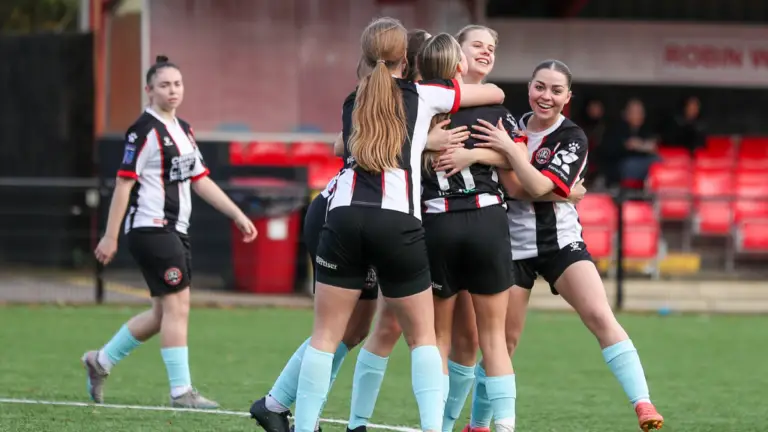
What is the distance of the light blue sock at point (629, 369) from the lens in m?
6.49

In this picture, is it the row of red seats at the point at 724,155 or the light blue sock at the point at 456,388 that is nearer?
the light blue sock at the point at 456,388

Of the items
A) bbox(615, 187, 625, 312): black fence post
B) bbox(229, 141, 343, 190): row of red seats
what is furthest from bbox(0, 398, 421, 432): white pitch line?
bbox(229, 141, 343, 190): row of red seats

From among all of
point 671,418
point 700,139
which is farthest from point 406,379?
point 700,139

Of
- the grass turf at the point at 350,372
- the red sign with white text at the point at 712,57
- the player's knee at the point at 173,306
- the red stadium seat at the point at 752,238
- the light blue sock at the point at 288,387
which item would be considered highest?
the red sign with white text at the point at 712,57

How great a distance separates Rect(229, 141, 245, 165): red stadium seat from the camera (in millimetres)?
16391

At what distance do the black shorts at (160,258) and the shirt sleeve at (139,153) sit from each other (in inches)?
12.7

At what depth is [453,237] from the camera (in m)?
5.93

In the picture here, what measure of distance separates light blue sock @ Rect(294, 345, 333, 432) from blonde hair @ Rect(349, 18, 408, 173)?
82 cm

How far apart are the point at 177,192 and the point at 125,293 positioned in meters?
6.98

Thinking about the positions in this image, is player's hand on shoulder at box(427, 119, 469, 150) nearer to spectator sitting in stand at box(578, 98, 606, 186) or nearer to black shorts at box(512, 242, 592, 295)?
black shorts at box(512, 242, 592, 295)

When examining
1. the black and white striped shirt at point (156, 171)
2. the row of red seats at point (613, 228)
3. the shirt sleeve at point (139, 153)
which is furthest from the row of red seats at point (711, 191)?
the shirt sleeve at point (139, 153)

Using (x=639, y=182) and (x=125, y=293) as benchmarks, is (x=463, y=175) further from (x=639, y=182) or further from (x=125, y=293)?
(x=639, y=182)

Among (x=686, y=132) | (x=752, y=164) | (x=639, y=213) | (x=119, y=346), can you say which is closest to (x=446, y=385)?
(x=119, y=346)

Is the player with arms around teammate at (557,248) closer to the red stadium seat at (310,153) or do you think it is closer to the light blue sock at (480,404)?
the light blue sock at (480,404)
